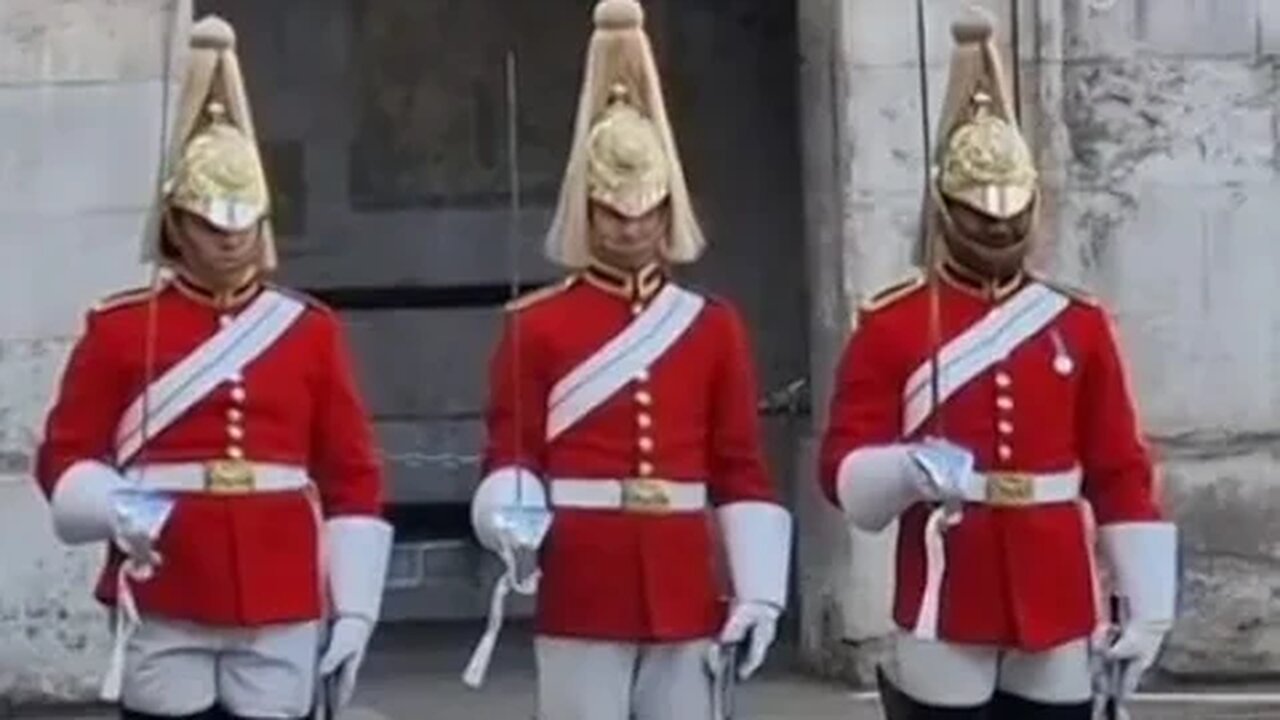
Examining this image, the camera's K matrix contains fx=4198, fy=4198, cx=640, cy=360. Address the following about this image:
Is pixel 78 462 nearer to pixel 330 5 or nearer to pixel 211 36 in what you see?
pixel 211 36

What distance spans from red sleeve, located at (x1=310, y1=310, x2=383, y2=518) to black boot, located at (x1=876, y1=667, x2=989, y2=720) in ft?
3.40

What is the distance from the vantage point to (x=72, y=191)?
11.4 m

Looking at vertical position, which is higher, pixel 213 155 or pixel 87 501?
pixel 213 155

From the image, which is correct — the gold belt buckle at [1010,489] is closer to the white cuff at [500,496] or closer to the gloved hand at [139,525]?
the white cuff at [500,496]

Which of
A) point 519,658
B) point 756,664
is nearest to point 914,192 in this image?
point 519,658

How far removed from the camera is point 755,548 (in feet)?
26.0

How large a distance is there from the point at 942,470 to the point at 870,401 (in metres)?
0.30

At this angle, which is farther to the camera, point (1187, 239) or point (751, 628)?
point (1187, 239)

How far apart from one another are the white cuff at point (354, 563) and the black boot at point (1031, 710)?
1.18 m

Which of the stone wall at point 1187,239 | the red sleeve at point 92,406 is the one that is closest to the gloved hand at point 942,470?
the red sleeve at point 92,406

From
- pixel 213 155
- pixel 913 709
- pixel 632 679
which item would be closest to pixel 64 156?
pixel 213 155

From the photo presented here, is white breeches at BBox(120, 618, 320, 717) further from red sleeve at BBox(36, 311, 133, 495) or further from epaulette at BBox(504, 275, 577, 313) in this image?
epaulette at BBox(504, 275, 577, 313)

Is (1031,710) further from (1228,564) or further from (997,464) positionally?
(1228,564)

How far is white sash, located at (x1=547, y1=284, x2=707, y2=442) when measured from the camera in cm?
788
